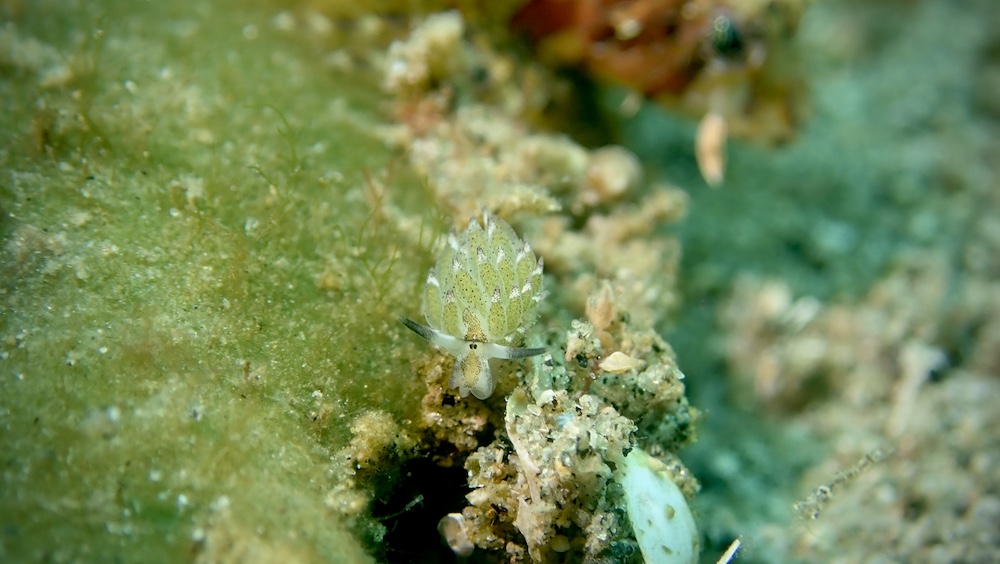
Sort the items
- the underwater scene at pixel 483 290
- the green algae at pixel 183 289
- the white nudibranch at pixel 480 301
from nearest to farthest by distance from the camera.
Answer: the green algae at pixel 183 289 < the underwater scene at pixel 483 290 < the white nudibranch at pixel 480 301

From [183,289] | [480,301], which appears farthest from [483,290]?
[183,289]

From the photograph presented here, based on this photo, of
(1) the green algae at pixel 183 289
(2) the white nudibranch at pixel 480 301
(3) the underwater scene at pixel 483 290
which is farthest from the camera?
(2) the white nudibranch at pixel 480 301

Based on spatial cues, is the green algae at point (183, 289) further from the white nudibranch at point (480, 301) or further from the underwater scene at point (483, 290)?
the white nudibranch at point (480, 301)

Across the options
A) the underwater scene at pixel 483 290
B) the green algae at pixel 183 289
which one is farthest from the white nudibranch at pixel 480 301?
the green algae at pixel 183 289

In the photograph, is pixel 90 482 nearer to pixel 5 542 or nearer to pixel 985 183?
pixel 5 542

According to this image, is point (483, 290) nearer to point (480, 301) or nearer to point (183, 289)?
point (480, 301)

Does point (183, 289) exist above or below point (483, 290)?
below

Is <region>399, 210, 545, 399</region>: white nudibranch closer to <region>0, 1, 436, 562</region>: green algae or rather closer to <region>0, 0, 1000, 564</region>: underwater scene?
<region>0, 0, 1000, 564</region>: underwater scene
